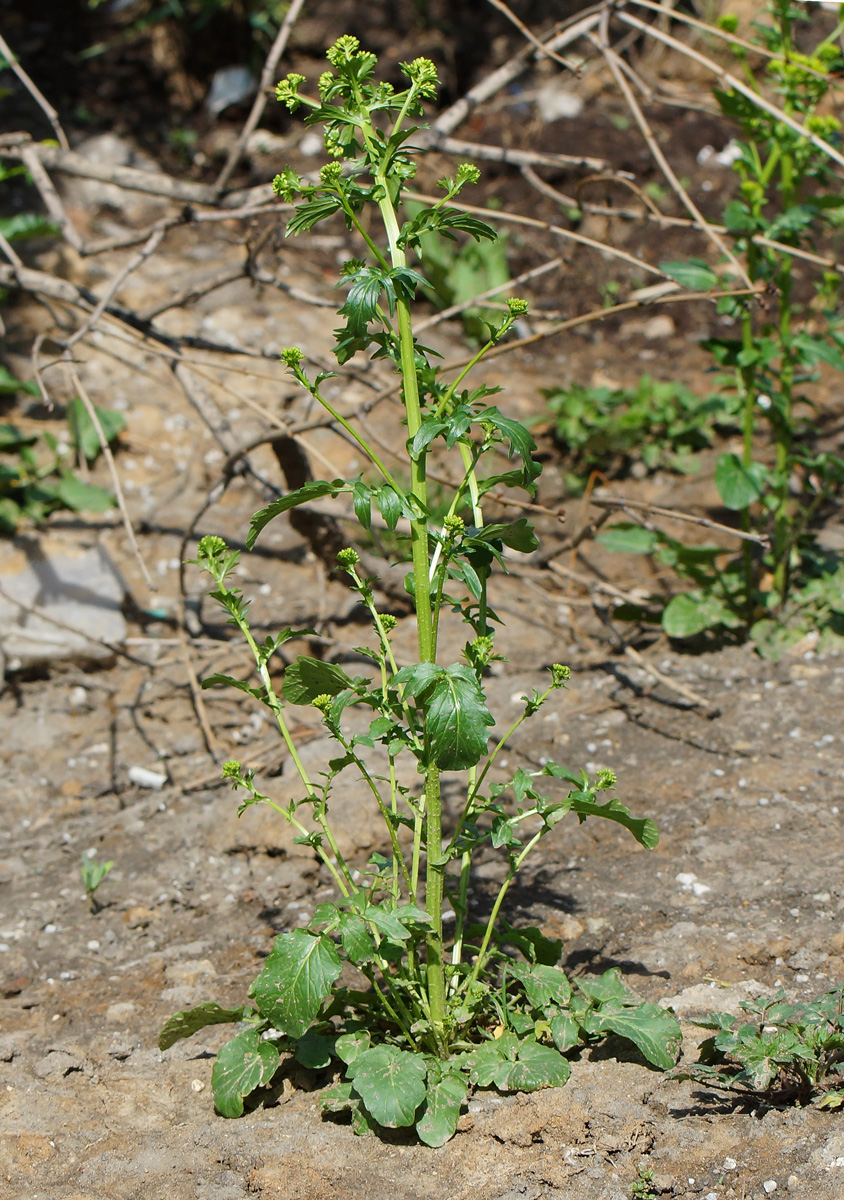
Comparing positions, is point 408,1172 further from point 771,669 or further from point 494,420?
point 771,669

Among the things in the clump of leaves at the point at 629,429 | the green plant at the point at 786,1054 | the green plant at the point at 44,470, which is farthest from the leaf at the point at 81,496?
the green plant at the point at 786,1054

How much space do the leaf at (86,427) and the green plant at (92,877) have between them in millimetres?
1938

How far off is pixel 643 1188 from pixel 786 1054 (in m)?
0.30

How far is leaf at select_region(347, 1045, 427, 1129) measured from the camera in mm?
1591

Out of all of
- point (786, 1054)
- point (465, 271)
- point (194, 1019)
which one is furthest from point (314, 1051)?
point (465, 271)

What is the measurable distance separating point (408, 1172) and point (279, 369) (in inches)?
140

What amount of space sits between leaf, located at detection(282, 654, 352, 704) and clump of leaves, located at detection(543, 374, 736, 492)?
2.60 metres

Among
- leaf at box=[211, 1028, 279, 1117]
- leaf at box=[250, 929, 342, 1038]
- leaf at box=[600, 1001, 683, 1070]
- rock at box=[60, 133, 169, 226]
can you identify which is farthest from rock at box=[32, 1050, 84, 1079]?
rock at box=[60, 133, 169, 226]

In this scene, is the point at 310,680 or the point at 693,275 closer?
the point at 310,680

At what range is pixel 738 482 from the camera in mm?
3031

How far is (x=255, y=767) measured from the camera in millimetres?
2906

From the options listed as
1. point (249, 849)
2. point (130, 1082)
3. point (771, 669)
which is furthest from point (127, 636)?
point (771, 669)

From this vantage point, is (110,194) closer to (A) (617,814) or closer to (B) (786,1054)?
(A) (617,814)

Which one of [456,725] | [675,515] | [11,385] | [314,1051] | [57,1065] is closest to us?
[456,725]
